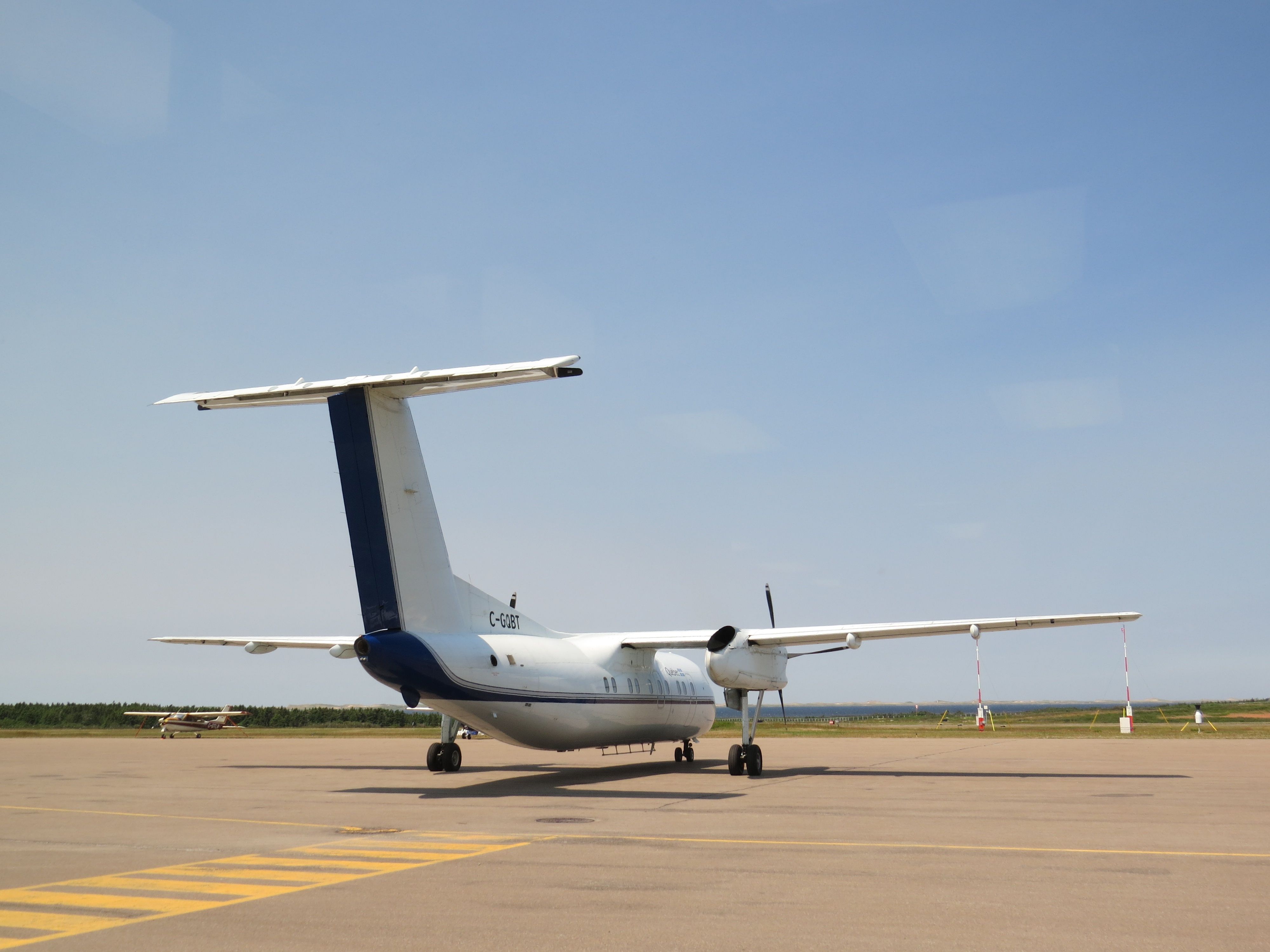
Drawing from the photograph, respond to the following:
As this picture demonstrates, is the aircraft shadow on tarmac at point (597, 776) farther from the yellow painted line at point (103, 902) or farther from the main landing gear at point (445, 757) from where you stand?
the yellow painted line at point (103, 902)

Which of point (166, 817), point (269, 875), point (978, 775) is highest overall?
point (269, 875)

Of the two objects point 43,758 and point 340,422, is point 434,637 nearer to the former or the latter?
point 340,422

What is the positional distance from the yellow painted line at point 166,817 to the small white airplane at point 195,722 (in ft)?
96.1

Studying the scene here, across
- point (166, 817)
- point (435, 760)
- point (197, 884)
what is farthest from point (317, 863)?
point (435, 760)

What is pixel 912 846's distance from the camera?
10.8 metres

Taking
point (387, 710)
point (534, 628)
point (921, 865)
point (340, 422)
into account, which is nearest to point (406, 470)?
point (340, 422)

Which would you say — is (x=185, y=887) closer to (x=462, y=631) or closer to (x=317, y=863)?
(x=317, y=863)

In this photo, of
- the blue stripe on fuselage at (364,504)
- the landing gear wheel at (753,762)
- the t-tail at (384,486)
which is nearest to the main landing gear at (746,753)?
the landing gear wheel at (753,762)

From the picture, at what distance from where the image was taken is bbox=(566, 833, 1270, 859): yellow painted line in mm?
10188

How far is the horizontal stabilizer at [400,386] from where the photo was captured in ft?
48.6

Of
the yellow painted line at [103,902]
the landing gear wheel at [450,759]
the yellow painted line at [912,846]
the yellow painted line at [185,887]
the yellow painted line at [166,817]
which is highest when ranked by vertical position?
the yellow painted line at [103,902]

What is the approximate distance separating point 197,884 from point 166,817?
6494 mm

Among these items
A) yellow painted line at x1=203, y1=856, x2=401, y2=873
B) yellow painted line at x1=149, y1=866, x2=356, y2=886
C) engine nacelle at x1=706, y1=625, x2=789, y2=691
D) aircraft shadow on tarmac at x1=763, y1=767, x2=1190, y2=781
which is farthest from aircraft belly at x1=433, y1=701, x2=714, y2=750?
yellow painted line at x1=149, y1=866, x2=356, y2=886

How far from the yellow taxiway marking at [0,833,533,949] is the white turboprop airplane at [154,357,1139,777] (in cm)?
536
